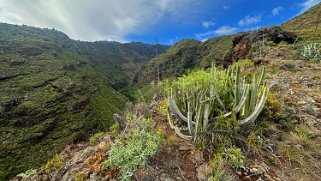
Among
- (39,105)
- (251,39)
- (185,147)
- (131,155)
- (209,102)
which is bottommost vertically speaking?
(39,105)

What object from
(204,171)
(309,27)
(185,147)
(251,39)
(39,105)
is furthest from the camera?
(39,105)

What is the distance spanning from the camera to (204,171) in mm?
2787

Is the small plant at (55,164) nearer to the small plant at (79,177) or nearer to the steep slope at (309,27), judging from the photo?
the small plant at (79,177)

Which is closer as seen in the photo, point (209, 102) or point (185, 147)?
point (185, 147)

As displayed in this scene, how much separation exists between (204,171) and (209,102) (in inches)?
45.5

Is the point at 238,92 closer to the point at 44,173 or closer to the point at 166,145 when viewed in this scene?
the point at 166,145

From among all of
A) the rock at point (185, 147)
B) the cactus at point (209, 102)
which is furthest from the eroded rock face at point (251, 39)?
Result: the rock at point (185, 147)

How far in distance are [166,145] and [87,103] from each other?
5809cm

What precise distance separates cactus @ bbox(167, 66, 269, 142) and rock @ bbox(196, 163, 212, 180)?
459mm

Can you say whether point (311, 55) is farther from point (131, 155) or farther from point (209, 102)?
point (131, 155)

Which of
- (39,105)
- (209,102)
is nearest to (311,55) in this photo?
(209,102)

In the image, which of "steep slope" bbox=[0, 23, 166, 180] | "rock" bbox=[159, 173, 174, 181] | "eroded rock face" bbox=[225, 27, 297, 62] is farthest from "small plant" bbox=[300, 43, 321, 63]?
"steep slope" bbox=[0, 23, 166, 180]

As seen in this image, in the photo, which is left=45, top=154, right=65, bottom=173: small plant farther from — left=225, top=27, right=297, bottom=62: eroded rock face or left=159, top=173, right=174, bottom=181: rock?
left=225, top=27, right=297, bottom=62: eroded rock face

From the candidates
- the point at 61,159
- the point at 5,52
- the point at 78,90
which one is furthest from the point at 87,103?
the point at 61,159
